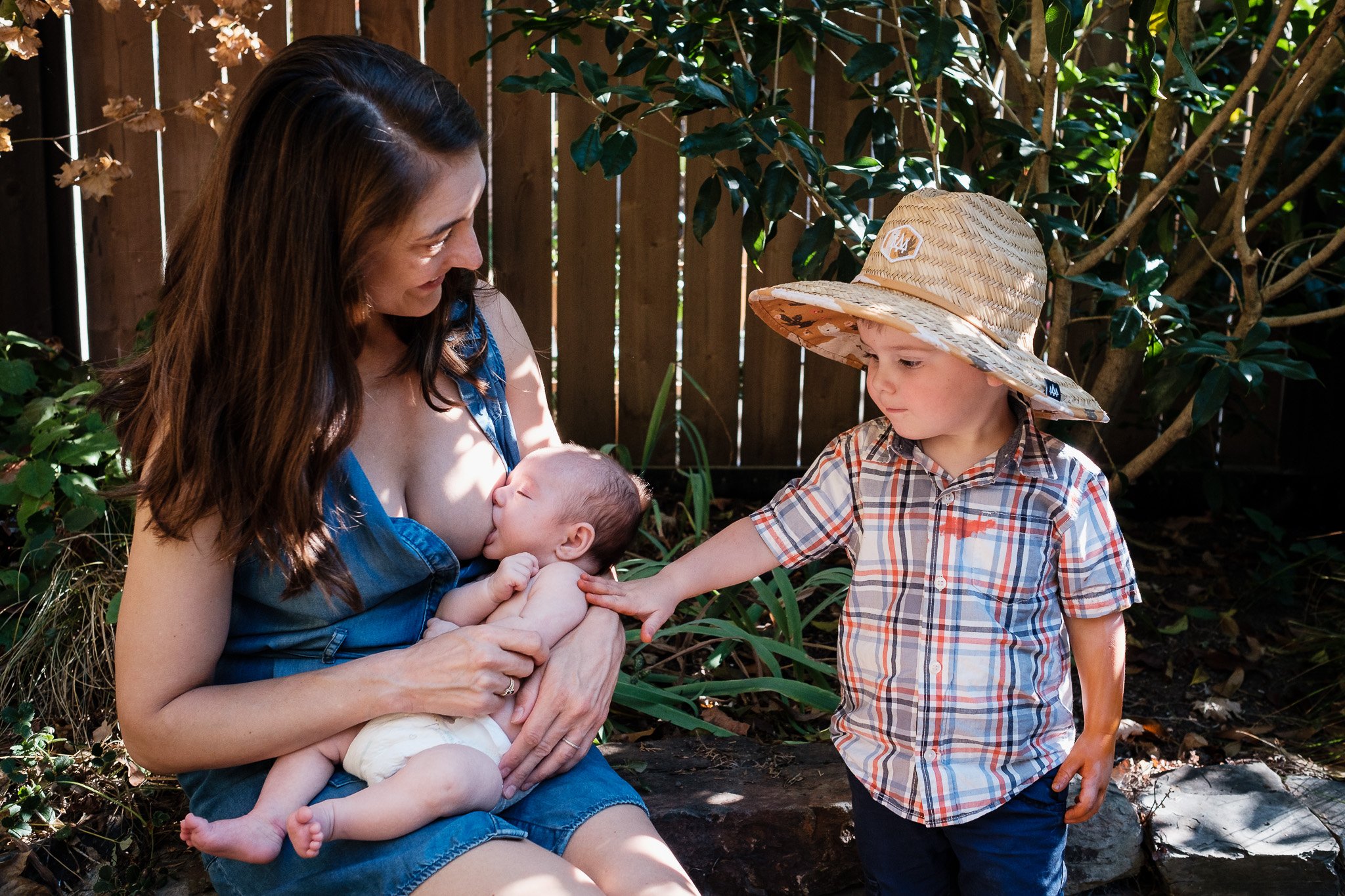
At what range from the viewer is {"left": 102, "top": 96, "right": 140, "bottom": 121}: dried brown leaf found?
284 centimetres

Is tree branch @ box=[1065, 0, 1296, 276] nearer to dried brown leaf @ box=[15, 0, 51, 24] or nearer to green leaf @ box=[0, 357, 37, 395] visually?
dried brown leaf @ box=[15, 0, 51, 24]

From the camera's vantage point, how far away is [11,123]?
348 centimetres

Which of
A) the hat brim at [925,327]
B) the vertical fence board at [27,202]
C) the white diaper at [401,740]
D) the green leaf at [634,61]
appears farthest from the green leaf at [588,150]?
the vertical fence board at [27,202]

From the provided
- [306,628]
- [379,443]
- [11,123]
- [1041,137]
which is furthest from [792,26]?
[11,123]

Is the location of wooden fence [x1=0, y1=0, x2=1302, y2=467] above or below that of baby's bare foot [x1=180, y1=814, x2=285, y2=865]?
above

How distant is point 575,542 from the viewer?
73.7 inches

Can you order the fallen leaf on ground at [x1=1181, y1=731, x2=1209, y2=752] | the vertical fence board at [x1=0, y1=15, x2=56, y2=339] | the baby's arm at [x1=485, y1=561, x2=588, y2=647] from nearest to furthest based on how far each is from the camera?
the baby's arm at [x1=485, y1=561, x2=588, y2=647] < the fallen leaf on ground at [x1=1181, y1=731, x2=1209, y2=752] < the vertical fence board at [x1=0, y1=15, x2=56, y2=339]

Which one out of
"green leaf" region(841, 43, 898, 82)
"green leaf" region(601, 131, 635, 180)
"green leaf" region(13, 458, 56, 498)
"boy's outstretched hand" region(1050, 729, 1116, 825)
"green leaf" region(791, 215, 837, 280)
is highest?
"green leaf" region(841, 43, 898, 82)

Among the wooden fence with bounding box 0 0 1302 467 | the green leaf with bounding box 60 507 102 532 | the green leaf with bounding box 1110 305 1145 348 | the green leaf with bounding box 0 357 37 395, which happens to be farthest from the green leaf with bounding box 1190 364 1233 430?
the green leaf with bounding box 0 357 37 395

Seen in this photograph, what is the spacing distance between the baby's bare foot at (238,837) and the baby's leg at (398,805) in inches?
2.0

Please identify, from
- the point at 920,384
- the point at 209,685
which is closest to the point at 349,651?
the point at 209,685

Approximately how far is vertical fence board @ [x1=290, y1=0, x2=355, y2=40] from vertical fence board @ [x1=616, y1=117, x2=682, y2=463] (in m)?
0.99

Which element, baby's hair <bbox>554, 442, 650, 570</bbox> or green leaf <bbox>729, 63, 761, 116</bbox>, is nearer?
baby's hair <bbox>554, 442, 650, 570</bbox>

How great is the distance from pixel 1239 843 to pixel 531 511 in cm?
144
